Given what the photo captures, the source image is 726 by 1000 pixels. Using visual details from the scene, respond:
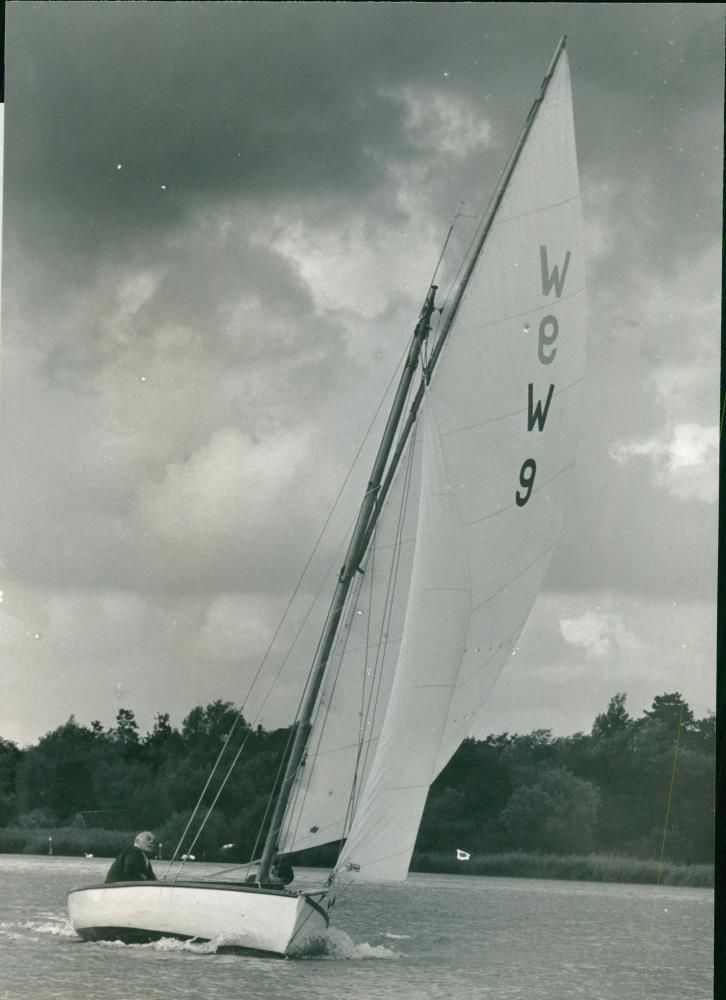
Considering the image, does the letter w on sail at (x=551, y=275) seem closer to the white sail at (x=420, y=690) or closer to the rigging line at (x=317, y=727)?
the white sail at (x=420, y=690)

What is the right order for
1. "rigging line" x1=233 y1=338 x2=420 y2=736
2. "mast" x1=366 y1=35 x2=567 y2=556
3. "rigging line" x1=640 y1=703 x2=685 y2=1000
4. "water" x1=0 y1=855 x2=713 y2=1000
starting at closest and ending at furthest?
"water" x1=0 y1=855 x2=713 y2=1000 < "rigging line" x1=640 y1=703 x2=685 y2=1000 < "mast" x1=366 y1=35 x2=567 y2=556 < "rigging line" x1=233 y1=338 x2=420 y2=736

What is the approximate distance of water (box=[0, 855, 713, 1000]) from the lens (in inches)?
159

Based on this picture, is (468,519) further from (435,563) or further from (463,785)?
(463,785)

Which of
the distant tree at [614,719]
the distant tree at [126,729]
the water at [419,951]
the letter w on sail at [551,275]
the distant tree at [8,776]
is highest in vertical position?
the letter w on sail at [551,275]

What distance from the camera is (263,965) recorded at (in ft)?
13.3

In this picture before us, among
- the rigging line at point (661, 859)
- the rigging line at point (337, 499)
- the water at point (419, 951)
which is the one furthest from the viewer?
the rigging line at point (337, 499)

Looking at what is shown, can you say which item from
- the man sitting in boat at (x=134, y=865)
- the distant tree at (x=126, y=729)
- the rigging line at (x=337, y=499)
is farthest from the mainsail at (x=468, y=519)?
the distant tree at (x=126, y=729)

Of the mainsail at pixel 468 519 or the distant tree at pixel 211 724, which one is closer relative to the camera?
the mainsail at pixel 468 519

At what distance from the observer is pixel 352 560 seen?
4383 millimetres

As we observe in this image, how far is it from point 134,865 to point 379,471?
138 cm

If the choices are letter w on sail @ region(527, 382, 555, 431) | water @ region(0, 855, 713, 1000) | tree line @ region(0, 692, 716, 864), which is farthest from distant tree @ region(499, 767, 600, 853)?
letter w on sail @ region(527, 382, 555, 431)

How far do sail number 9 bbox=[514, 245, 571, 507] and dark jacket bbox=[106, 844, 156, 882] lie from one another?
5.09 feet

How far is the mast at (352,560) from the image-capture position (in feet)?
14.1

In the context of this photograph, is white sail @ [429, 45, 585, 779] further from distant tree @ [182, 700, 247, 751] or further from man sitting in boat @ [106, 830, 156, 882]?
man sitting in boat @ [106, 830, 156, 882]
